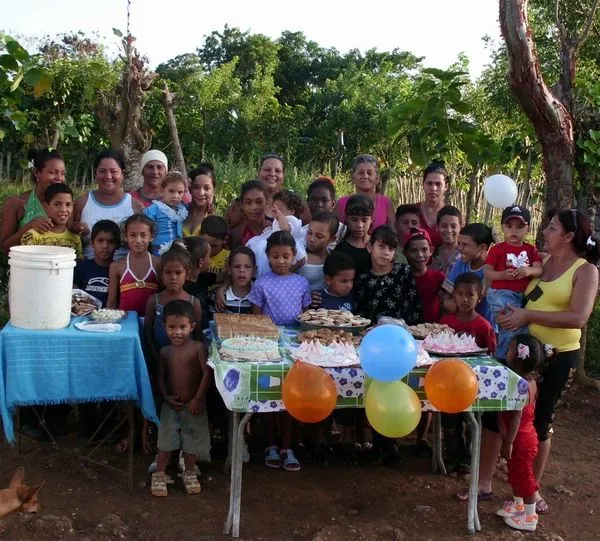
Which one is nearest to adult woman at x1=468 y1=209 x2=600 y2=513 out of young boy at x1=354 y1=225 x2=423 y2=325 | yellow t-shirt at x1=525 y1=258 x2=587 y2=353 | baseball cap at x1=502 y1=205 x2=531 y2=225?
yellow t-shirt at x1=525 y1=258 x2=587 y2=353

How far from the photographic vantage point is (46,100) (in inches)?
544

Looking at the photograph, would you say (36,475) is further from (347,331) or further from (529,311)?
(529,311)

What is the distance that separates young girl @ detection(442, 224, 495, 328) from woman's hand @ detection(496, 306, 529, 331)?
50 centimetres

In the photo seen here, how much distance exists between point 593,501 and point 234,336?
2.42 m

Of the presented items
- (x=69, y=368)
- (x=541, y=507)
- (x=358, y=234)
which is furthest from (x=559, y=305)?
(x=69, y=368)

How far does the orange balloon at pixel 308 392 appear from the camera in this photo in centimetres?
322

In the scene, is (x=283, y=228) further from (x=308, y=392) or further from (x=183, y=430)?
(x=308, y=392)

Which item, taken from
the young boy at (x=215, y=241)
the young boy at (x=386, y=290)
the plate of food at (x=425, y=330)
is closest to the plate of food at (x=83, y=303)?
the young boy at (x=215, y=241)

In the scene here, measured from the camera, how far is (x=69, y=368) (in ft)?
12.4

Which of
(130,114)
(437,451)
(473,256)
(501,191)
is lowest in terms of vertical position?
(437,451)

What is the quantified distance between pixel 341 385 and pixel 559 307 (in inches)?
51.7

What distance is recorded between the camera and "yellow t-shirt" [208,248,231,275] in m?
4.79

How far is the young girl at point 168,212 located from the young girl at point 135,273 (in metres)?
0.44

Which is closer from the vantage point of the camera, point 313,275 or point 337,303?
point 337,303
